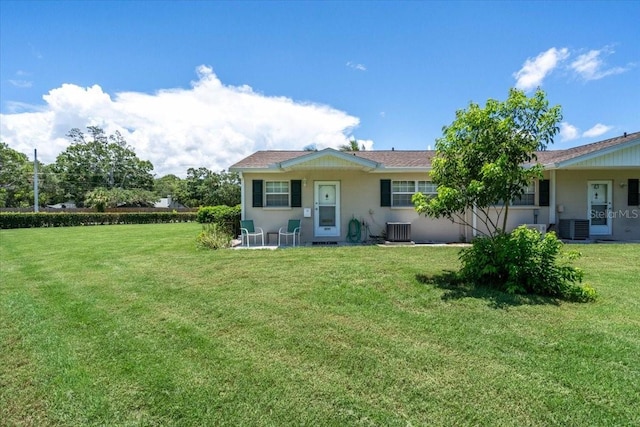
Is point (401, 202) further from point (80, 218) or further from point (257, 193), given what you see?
point (80, 218)

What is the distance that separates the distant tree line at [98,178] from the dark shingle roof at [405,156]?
28.3m

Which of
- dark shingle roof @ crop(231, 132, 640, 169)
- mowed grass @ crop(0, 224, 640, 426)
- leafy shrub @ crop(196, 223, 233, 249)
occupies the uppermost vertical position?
dark shingle roof @ crop(231, 132, 640, 169)

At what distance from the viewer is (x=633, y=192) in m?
11.6

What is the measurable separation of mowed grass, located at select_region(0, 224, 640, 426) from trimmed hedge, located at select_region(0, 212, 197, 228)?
70.5 feet

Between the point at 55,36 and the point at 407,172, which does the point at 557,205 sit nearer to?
the point at 407,172

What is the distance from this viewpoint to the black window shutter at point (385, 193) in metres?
11.4

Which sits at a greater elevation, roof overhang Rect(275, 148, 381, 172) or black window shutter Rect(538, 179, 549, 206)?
roof overhang Rect(275, 148, 381, 172)

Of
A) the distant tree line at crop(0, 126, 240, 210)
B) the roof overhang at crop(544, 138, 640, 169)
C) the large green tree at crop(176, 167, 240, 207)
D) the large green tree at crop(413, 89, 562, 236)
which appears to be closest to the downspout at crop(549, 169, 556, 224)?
the roof overhang at crop(544, 138, 640, 169)

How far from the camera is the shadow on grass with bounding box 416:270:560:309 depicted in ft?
14.6

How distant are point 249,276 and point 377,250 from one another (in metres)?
4.13

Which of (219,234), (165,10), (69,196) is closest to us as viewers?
(165,10)

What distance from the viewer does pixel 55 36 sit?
400 inches

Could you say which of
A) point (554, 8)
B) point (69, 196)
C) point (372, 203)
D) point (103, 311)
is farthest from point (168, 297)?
point (69, 196)

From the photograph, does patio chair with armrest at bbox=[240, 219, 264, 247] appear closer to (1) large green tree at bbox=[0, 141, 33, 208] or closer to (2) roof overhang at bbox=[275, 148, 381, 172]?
(2) roof overhang at bbox=[275, 148, 381, 172]
